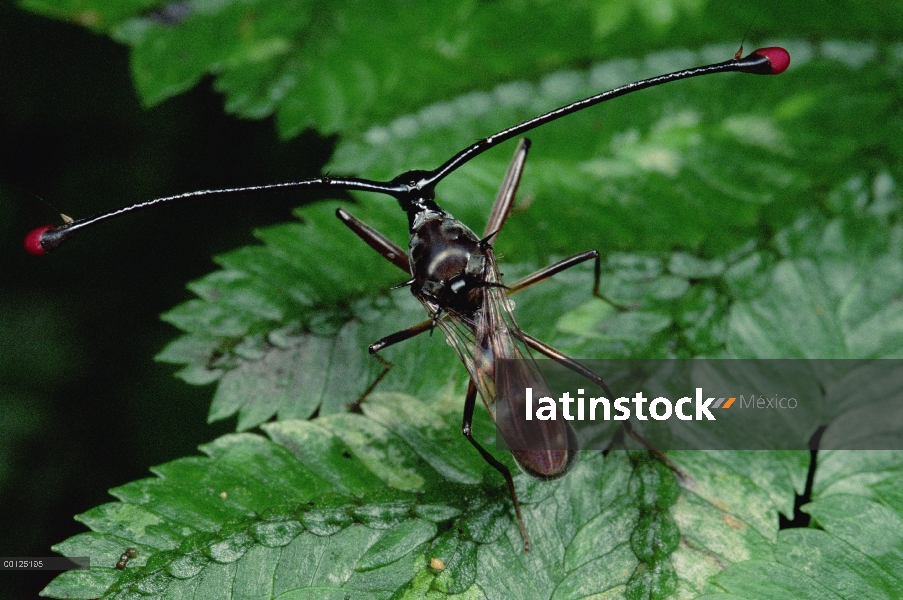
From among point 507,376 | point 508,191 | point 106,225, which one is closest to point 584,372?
point 507,376

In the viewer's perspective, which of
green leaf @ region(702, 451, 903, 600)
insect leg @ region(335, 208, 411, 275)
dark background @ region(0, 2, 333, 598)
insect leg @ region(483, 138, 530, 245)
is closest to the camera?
green leaf @ region(702, 451, 903, 600)

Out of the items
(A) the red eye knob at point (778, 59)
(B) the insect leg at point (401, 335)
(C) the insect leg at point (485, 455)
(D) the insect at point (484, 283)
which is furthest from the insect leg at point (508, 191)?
(A) the red eye knob at point (778, 59)

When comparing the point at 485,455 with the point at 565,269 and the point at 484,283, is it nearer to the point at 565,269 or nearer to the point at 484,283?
the point at 484,283

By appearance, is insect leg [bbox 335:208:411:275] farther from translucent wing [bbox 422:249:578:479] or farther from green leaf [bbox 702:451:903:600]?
green leaf [bbox 702:451:903:600]

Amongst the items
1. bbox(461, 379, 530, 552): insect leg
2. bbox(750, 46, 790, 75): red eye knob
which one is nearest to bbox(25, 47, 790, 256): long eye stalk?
bbox(750, 46, 790, 75): red eye knob

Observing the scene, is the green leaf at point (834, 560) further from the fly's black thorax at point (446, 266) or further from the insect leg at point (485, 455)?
the fly's black thorax at point (446, 266)

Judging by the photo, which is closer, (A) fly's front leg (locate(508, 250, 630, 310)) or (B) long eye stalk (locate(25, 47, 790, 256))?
(B) long eye stalk (locate(25, 47, 790, 256))
